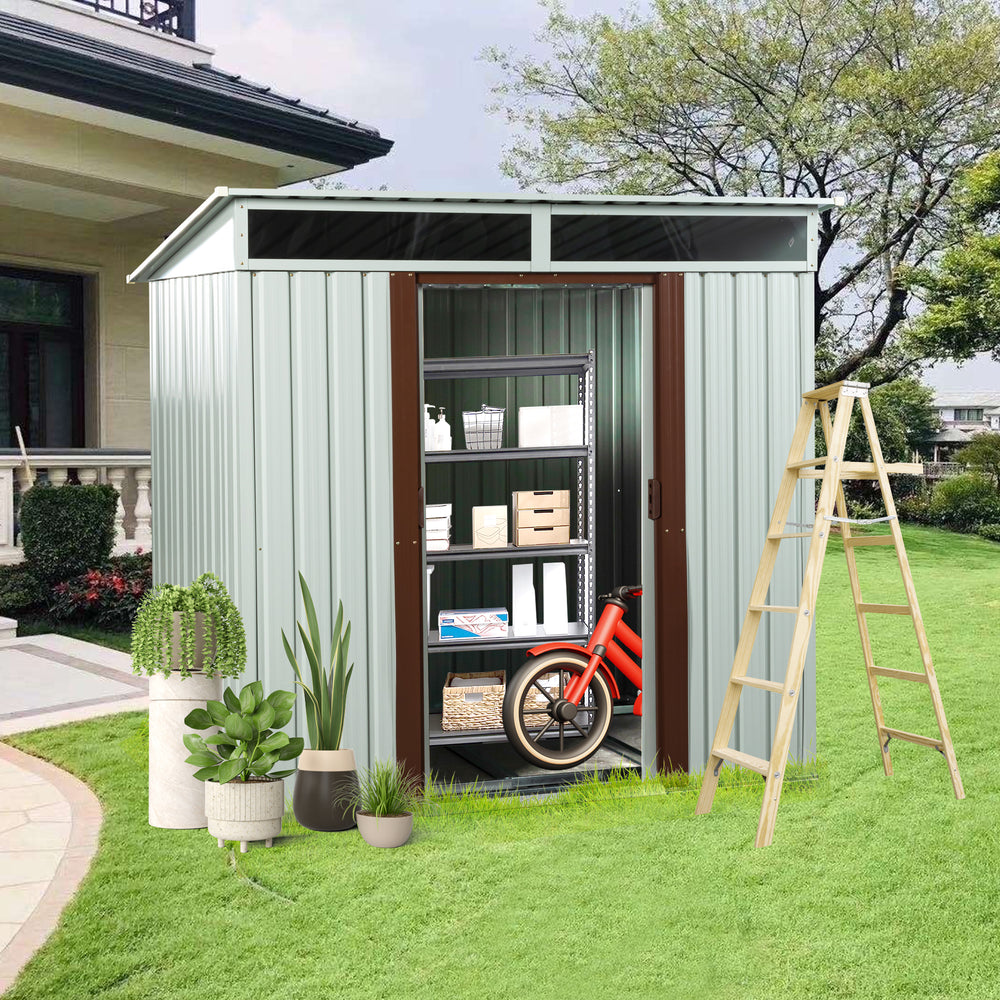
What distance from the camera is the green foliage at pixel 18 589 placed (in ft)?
30.5

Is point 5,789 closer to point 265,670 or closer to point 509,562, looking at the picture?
point 265,670

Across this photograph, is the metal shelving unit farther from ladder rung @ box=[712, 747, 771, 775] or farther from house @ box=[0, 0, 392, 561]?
house @ box=[0, 0, 392, 561]

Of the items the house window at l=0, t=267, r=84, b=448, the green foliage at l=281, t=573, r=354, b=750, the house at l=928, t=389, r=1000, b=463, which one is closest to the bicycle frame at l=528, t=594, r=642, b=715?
the green foliage at l=281, t=573, r=354, b=750

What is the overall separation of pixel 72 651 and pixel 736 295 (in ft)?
18.3

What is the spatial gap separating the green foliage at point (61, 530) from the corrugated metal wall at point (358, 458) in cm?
443

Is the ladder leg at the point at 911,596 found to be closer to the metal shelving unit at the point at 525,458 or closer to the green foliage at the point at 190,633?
the metal shelving unit at the point at 525,458

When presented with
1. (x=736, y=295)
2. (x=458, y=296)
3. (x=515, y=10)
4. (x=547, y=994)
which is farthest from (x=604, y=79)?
(x=515, y=10)

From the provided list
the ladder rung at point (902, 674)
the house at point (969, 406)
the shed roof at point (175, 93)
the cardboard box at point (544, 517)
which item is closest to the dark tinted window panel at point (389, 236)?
the cardboard box at point (544, 517)

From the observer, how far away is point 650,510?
5078mm

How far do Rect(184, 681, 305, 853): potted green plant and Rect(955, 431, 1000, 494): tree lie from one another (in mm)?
18319

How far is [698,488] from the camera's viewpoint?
200 inches

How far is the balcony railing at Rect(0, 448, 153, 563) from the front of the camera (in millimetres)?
9391

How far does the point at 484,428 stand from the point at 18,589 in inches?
216

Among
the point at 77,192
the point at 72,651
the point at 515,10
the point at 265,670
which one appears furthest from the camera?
the point at 515,10
